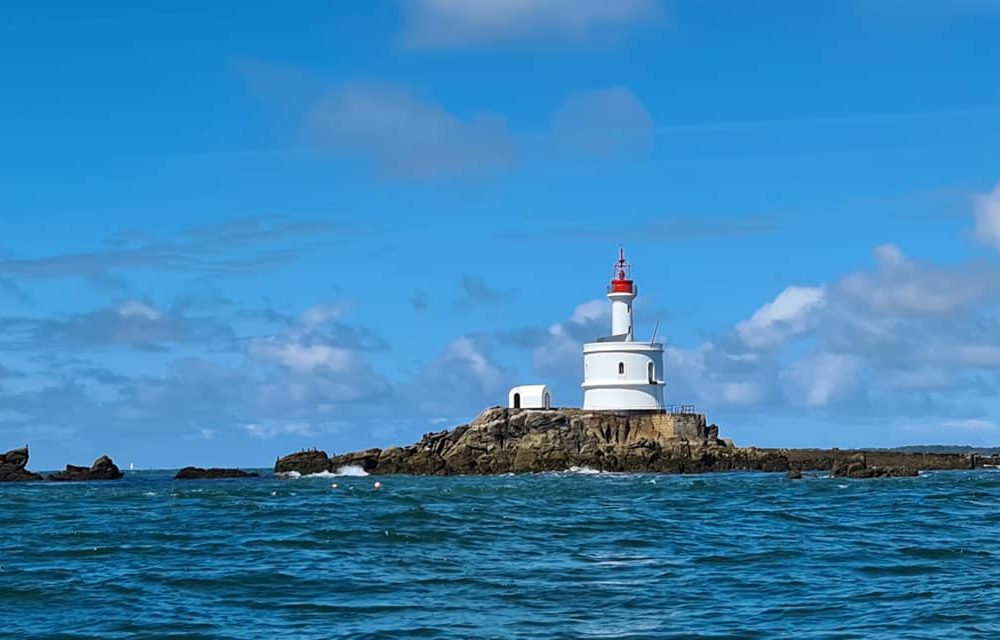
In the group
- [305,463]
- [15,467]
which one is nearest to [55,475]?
[15,467]

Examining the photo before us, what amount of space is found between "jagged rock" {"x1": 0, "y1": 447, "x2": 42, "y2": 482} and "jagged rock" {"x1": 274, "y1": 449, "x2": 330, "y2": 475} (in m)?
16.5

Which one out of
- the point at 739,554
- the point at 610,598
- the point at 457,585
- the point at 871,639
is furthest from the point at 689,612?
the point at 739,554

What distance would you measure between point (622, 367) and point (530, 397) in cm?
643

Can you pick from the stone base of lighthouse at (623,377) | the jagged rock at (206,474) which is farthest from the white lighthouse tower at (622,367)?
the jagged rock at (206,474)

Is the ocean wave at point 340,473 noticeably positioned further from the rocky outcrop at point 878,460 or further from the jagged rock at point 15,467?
the rocky outcrop at point 878,460

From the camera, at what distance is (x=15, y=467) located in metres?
85.9

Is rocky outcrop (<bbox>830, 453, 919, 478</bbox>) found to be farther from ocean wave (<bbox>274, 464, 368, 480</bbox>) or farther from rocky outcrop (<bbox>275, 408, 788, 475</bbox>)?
ocean wave (<bbox>274, 464, 368, 480</bbox>)

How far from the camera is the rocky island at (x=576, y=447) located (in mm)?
75875

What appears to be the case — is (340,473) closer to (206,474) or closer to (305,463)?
(305,463)

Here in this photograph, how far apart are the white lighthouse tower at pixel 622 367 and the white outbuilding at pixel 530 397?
2.65 m

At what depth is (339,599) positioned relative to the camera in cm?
2081

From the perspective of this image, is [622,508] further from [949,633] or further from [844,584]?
[949,633]

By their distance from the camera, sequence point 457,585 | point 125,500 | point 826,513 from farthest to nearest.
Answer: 1. point 125,500
2. point 826,513
3. point 457,585

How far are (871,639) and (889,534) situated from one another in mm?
13501
